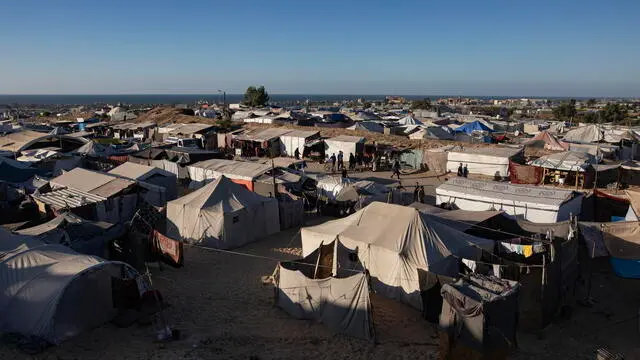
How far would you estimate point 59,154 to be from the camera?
90.9 feet

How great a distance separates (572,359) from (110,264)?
9.88 m

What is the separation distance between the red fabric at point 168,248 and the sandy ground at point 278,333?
65 centimetres

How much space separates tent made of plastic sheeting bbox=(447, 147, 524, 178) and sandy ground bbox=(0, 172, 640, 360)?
49.6 feet

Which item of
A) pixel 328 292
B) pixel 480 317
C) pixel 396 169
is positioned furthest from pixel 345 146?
pixel 480 317

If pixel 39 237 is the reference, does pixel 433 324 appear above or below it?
below


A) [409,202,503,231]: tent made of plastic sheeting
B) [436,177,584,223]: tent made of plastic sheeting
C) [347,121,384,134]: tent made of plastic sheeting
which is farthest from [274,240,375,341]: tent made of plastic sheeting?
[347,121,384,134]: tent made of plastic sheeting

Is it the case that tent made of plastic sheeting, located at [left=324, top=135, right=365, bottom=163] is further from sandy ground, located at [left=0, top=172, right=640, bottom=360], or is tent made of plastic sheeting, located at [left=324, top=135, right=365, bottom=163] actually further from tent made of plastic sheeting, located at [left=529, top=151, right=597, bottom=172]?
sandy ground, located at [left=0, top=172, right=640, bottom=360]

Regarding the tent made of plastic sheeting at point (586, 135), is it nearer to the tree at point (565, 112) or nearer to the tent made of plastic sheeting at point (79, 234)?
the tent made of plastic sheeting at point (79, 234)

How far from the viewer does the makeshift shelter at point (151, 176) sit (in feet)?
68.6

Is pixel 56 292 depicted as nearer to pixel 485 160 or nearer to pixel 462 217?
pixel 462 217

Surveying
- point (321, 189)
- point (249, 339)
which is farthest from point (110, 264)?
point (321, 189)

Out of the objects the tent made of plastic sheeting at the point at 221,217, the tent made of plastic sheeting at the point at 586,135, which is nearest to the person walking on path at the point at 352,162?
the tent made of plastic sheeting at the point at 221,217

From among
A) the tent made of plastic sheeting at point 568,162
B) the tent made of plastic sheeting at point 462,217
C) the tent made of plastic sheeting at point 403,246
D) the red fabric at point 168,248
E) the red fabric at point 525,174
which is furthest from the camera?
the red fabric at point 525,174

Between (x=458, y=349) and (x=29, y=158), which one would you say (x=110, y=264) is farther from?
(x=29, y=158)
